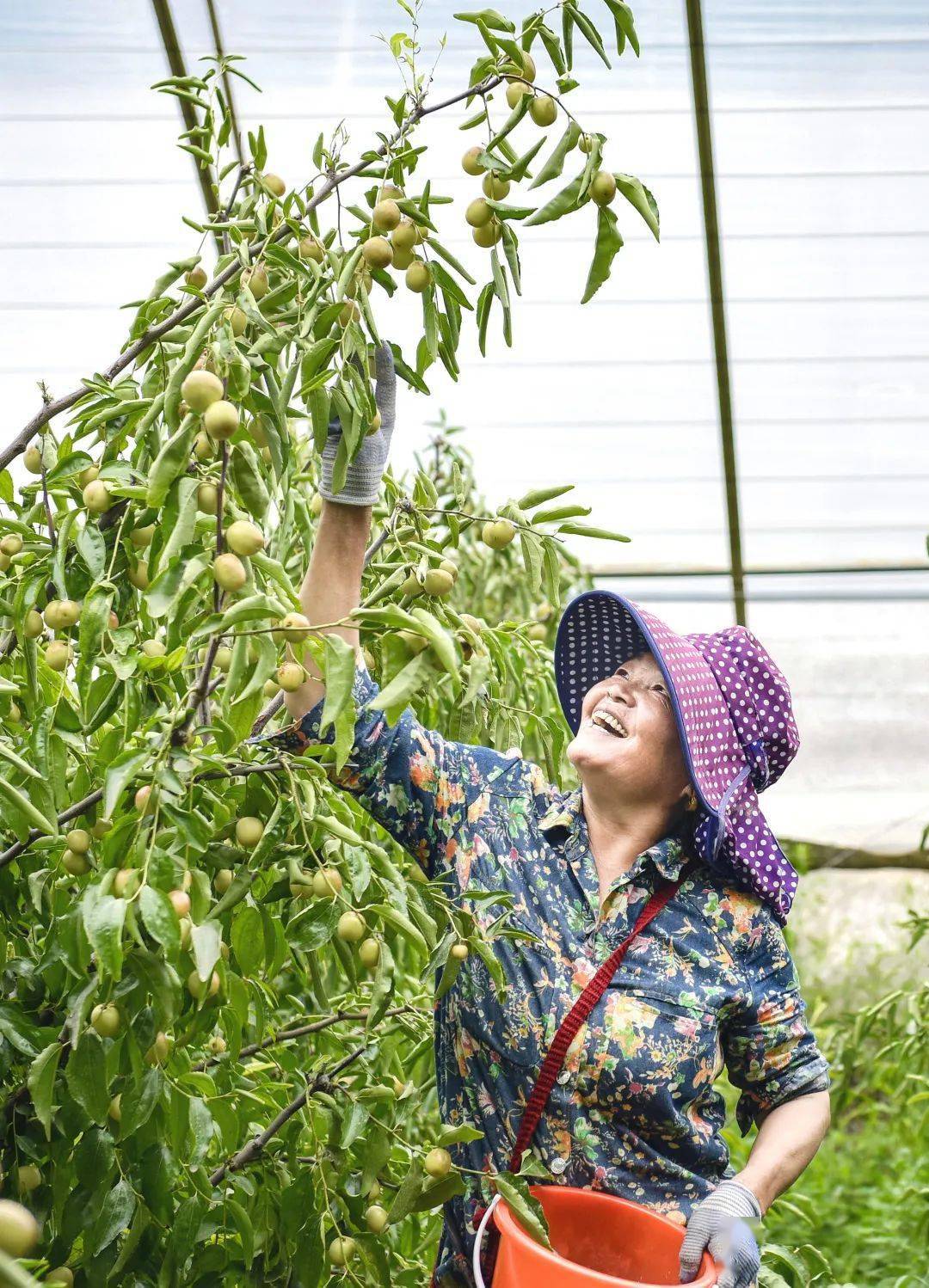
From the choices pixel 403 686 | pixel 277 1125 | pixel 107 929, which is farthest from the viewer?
pixel 277 1125

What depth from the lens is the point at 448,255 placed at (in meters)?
1.26

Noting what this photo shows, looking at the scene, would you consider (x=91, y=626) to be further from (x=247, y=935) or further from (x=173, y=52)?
(x=173, y=52)

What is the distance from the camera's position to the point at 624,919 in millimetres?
1479

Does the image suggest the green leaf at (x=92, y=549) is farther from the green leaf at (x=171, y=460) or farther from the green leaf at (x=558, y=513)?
the green leaf at (x=558, y=513)

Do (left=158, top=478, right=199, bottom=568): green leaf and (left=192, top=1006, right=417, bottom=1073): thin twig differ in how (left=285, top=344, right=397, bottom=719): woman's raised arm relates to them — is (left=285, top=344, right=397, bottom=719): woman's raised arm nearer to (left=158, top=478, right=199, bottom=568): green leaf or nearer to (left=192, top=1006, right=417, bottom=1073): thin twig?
(left=158, top=478, right=199, bottom=568): green leaf

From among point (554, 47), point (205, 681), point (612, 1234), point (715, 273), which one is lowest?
point (612, 1234)

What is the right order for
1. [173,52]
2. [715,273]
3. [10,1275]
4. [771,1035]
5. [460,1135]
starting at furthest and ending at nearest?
[715,273]
[173,52]
[771,1035]
[460,1135]
[10,1275]

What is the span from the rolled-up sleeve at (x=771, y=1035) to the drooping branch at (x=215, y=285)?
32.9 inches

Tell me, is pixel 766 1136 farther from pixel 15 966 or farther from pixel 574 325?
pixel 574 325

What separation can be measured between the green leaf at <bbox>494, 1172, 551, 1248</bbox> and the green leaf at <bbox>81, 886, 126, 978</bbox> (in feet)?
1.50

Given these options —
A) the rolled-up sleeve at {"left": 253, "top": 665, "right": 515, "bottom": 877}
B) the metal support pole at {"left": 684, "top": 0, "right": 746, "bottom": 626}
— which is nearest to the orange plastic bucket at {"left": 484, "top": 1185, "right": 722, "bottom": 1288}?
the rolled-up sleeve at {"left": 253, "top": 665, "right": 515, "bottom": 877}

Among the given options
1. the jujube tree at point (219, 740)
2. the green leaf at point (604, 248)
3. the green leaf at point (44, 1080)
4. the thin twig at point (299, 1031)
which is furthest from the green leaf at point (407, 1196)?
the green leaf at point (604, 248)

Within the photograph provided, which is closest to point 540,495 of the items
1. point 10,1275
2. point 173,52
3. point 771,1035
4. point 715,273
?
point 771,1035

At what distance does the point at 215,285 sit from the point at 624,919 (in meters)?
0.73
